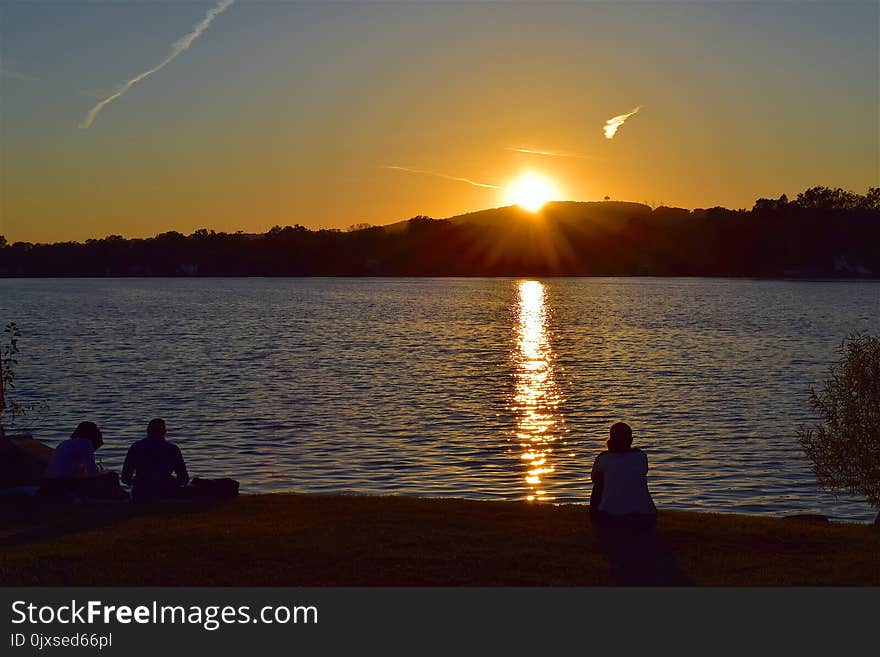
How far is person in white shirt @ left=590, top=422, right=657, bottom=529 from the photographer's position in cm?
1519

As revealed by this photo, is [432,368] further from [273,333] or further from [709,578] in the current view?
[709,578]

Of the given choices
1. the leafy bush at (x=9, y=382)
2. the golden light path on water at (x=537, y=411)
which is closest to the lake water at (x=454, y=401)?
the golden light path on water at (x=537, y=411)

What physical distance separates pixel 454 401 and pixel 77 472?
28.1 meters

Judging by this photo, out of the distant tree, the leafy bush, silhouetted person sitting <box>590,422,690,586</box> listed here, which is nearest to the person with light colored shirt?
the leafy bush

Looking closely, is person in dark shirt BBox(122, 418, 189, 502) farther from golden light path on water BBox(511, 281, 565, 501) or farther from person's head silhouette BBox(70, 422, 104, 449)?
golden light path on water BBox(511, 281, 565, 501)

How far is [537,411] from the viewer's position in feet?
140

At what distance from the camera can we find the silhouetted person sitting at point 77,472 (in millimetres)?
18484

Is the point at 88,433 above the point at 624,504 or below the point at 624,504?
above

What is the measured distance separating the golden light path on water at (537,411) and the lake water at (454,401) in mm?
127

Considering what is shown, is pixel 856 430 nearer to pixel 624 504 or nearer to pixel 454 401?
pixel 624 504

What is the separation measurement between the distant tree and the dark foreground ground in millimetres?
976

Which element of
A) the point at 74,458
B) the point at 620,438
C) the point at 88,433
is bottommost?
the point at 74,458

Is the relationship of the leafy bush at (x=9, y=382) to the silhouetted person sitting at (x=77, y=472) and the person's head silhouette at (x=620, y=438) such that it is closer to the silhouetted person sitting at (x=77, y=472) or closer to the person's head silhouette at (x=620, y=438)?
the silhouetted person sitting at (x=77, y=472)

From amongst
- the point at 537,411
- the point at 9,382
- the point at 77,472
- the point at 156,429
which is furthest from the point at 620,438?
the point at 537,411
